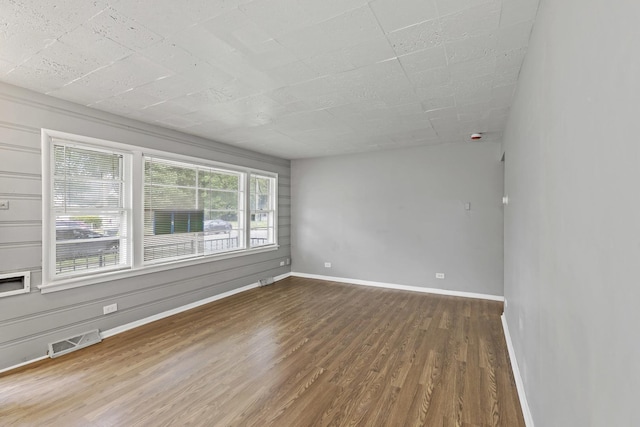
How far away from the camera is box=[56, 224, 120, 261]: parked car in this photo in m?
3.12

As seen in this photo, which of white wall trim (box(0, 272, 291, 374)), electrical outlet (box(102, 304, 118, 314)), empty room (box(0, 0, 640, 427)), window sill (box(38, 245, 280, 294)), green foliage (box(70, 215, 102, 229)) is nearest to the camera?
empty room (box(0, 0, 640, 427))

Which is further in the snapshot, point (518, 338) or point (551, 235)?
point (518, 338)

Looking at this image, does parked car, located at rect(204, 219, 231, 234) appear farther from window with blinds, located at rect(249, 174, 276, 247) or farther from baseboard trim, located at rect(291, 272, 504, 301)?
baseboard trim, located at rect(291, 272, 504, 301)

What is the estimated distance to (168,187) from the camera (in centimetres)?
417

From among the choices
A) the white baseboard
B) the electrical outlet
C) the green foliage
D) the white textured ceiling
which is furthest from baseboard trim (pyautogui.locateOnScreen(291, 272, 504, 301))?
the green foliage

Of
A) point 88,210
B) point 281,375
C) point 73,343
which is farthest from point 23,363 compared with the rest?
point 281,375

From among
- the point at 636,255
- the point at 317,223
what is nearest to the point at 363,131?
the point at 317,223

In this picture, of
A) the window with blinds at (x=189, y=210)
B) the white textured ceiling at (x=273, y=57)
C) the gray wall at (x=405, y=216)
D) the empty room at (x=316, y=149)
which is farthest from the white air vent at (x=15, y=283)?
the gray wall at (x=405, y=216)

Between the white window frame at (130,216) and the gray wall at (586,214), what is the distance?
4.27 meters

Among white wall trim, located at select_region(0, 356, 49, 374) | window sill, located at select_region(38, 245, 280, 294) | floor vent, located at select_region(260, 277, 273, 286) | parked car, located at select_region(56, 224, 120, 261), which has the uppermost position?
parked car, located at select_region(56, 224, 120, 261)

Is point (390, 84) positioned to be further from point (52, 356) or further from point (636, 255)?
point (52, 356)

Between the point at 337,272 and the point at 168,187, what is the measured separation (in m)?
3.70

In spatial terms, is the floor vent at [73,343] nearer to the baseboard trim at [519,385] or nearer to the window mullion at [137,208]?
the window mullion at [137,208]

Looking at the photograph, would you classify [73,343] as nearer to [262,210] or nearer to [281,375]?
[281,375]
